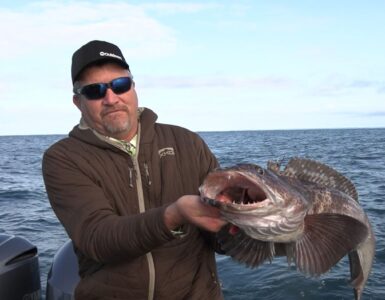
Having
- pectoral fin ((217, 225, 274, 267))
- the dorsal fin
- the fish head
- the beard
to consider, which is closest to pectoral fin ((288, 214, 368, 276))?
pectoral fin ((217, 225, 274, 267))

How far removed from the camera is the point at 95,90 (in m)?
3.80

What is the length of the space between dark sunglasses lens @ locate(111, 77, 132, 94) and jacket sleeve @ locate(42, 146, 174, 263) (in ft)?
2.10

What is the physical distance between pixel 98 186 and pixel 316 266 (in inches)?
72.0

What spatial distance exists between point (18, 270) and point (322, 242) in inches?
123

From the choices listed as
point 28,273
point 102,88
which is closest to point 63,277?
point 28,273

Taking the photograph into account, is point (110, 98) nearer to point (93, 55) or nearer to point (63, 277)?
point (93, 55)

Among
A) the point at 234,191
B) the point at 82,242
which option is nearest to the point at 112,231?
the point at 82,242

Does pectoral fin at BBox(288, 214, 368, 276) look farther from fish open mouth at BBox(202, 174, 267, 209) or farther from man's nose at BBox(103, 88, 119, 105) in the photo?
man's nose at BBox(103, 88, 119, 105)

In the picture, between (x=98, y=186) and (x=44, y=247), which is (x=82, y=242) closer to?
(x=98, y=186)

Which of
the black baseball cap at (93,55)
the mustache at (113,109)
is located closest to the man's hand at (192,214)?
the mustache at (113,109)

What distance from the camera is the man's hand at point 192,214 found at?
2.71 meters

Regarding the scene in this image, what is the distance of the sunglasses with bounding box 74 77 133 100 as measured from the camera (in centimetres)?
378

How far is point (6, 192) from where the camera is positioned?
19.1 metres

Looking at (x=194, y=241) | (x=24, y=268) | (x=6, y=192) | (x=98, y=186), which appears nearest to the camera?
(x=98, y=186)
